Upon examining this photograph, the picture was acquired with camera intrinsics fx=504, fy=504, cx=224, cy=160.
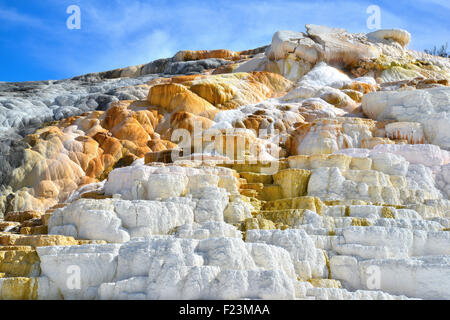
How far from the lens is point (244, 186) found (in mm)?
9312

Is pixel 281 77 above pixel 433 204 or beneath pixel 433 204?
above

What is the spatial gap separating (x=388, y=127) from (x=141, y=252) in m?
9.84

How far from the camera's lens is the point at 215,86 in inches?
712

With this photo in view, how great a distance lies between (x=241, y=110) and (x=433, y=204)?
9.12 m

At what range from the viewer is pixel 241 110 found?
16797 mm

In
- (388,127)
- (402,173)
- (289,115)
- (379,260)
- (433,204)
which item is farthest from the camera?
(289,115)

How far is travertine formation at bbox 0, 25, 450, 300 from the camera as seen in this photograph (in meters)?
5.19

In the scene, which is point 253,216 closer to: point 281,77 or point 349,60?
point 281,77

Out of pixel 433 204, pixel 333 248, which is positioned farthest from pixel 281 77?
pixel 333 248

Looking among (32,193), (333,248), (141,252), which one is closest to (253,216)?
(333,248)

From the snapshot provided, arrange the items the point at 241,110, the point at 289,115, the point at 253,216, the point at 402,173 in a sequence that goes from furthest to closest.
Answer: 1. the point at 241,110
2. the point at 289,115
3. the point at 402,173
4. the point at 253,216

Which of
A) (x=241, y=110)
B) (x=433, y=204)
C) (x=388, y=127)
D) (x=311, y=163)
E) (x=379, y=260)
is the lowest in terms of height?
(x=379, y=260)

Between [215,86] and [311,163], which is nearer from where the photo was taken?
[311,163]

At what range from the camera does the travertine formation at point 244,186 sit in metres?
5.19
